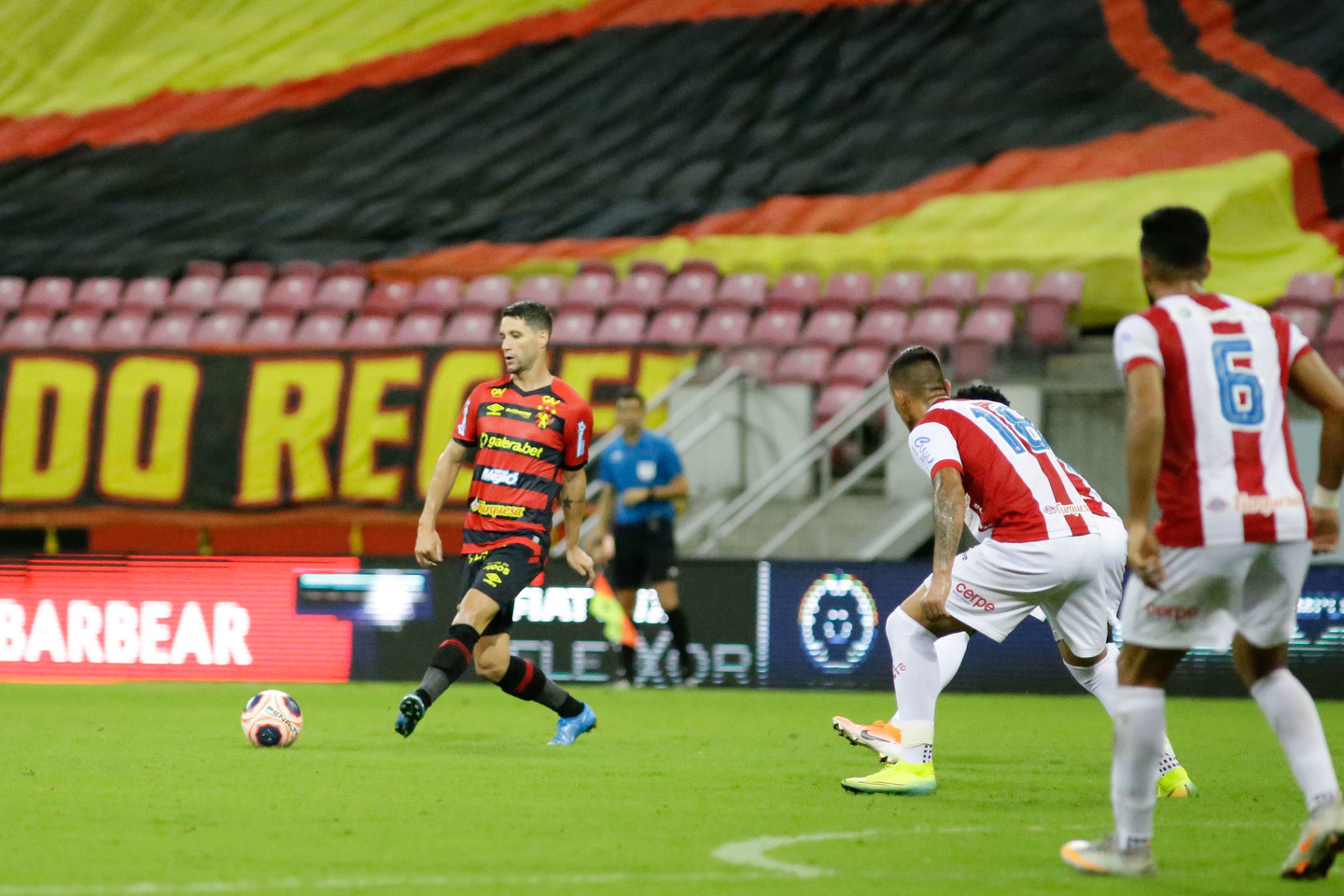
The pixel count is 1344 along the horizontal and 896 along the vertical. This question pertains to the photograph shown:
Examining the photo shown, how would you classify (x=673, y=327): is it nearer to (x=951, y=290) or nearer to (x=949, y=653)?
(x=951, y=290)

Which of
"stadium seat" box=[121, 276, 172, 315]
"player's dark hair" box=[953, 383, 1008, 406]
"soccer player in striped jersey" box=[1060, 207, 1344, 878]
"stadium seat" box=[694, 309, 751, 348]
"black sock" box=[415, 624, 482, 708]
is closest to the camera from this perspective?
"soccer player in striped jersey" box=[1060, 207, 1344, 878]

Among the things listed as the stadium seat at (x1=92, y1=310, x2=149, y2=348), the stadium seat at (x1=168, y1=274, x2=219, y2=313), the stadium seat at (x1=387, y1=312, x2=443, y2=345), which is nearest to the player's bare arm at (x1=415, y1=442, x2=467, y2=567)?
the stadium seat at (x1=387, y1=312, x2=443, y2=345)

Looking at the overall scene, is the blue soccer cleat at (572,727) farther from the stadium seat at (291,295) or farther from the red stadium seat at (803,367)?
the stadium seat at (291,295)

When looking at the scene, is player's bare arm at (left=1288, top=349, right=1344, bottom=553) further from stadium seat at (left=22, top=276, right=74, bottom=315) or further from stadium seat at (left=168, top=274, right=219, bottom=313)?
stadium seat at (left=22, top=276, right=74, bottom=315)

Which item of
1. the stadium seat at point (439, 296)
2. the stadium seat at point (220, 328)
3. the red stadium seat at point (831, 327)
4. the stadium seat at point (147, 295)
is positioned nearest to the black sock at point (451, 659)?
the red stadium seat at point (831, 327)

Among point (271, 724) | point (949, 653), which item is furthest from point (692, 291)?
point (949, 653)

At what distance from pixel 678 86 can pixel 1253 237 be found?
8.60 meters

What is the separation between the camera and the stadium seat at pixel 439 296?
20125 millimetres

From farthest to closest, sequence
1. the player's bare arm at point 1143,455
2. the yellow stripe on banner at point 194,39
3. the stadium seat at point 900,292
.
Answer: the yellow stripe on banner at point 194,39
the stadium seat at point 900,292
the player's bare arm at point 1143,455

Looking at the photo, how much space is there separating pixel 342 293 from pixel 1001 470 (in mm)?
15024

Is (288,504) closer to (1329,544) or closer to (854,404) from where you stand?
(854,404)

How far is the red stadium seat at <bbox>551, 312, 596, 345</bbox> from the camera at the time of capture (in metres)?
19.2

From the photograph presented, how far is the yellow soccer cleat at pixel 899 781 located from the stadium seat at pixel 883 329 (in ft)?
35.0

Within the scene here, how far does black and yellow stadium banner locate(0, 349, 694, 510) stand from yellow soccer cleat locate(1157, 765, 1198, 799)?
9472mm
